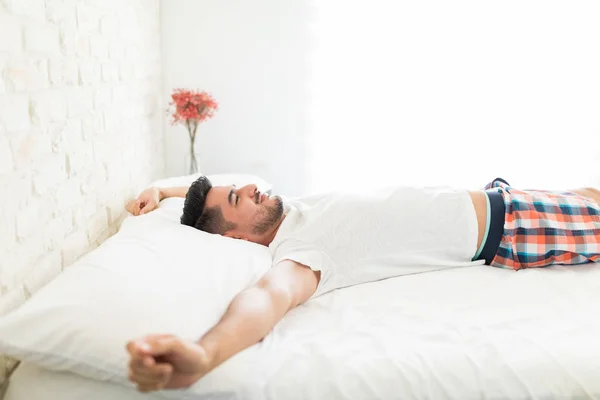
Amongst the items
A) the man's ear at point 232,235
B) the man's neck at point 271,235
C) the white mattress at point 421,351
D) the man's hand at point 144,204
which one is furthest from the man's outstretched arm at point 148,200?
the white mattress at point 421,351

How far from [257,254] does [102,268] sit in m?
0.46

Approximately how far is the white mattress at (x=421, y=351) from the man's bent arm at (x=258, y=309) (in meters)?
0.03

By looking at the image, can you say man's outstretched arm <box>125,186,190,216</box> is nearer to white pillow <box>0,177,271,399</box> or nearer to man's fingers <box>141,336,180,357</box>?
white pillow <box>0,177,271,399</box>

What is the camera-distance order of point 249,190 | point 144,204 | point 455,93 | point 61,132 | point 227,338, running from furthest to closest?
point 455,93 → point 144,204 → point 249,190 → point 61,132 → point 227,338

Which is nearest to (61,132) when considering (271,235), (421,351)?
(271,235)

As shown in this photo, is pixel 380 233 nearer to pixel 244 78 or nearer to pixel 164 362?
pixel 164 362

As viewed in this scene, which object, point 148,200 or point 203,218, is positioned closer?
point 203,218

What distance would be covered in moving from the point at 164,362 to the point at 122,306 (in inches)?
8.8

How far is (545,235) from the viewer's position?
1.73 metres

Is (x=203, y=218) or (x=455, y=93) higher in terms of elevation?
(x=455, y=93)

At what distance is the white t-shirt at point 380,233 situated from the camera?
5.29ft

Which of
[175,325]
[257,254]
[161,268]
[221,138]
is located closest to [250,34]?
[221,138]

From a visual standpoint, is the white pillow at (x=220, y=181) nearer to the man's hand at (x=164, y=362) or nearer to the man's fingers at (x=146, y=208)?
the man's fingers at (x=146, y=208)

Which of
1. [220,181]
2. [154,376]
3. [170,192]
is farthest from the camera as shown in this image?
[220,181]
